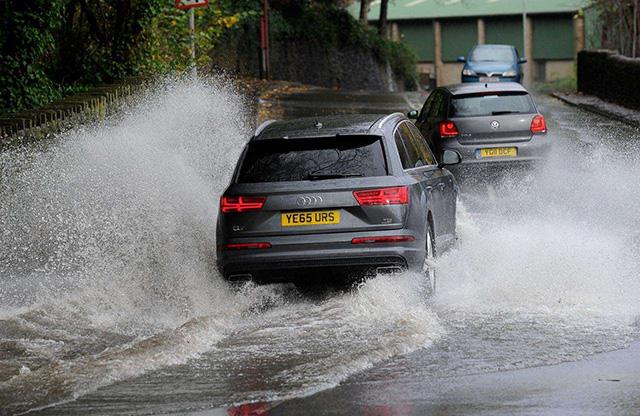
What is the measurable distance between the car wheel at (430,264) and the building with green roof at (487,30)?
192 feet

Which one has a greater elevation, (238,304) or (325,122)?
(325,122)

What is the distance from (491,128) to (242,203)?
9613 mm

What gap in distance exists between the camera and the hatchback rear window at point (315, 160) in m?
10.8

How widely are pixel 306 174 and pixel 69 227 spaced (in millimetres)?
4761

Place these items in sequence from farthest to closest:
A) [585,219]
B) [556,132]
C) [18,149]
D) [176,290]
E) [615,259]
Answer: [556,132], [585,219], [18,149], [615,259], [176,290]

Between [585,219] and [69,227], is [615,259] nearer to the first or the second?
[585,219]

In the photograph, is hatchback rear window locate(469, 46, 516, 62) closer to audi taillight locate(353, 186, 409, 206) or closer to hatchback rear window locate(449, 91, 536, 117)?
hatchback rear window locate(449, 91, 536, 117)

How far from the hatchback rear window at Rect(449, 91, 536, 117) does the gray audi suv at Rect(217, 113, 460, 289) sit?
913 cm

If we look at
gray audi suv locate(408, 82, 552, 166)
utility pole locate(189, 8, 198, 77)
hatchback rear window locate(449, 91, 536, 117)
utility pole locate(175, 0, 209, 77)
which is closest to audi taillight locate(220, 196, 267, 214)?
gray audi suv locate(408, 82, 552, 166)

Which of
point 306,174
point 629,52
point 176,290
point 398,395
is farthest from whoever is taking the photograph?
point 629,52

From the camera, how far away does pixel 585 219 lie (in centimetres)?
1605

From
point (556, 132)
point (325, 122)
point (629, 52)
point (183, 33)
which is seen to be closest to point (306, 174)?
point (325, 122)

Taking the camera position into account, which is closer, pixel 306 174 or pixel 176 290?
pixel 306 174

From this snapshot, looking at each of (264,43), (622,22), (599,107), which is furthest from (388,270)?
(622,22)
